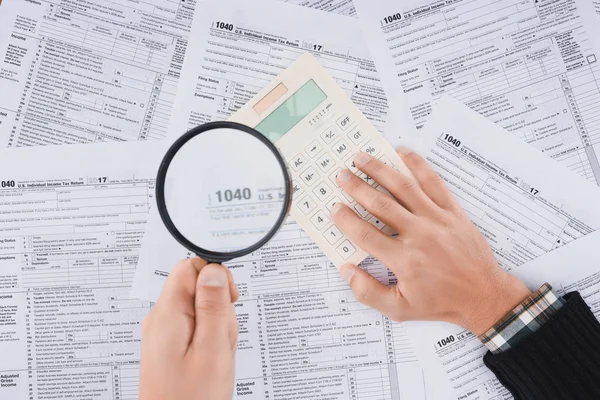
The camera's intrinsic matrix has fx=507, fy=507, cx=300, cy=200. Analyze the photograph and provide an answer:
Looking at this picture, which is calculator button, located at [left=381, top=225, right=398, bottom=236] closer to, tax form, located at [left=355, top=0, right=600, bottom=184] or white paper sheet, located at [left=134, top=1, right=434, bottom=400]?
white paper sheet, located at [left=134, top=1, right=434, bottom=400]

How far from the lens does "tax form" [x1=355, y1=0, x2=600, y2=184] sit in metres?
1.15

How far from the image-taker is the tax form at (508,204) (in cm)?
113

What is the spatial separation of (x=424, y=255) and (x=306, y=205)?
0.89 ft

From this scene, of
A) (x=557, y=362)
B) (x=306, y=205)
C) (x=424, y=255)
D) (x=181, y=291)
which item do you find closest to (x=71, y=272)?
(x=181, y=291)

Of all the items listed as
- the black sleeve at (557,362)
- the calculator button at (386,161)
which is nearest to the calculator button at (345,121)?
the calculator button at (386,161)

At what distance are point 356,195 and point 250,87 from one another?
339 mm

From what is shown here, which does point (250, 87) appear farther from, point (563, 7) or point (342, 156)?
point (563, 7)

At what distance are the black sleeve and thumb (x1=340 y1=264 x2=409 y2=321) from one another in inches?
8.9

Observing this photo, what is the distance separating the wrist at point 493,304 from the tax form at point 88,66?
0.70 m

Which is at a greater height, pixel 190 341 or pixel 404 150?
pixel 404 150

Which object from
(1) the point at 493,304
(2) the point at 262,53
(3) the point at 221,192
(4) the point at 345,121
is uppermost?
(2) the point at 262,53

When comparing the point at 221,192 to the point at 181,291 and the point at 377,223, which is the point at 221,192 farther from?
the point at 377,223

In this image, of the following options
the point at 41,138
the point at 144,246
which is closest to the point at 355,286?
the point at 144,246

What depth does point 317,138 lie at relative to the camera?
1125mm
